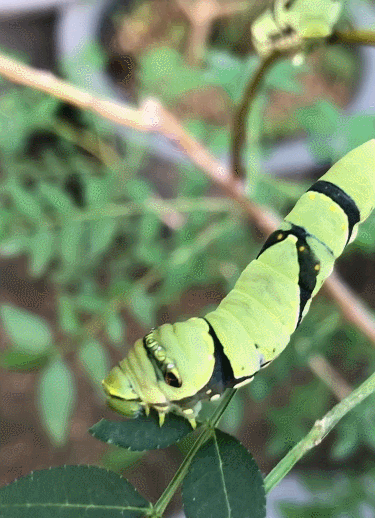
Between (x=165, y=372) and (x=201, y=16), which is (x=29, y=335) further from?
(x=201, y=16)

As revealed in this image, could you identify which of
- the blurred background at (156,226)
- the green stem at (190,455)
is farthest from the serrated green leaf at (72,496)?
Answer: the blurred background at (156,226)

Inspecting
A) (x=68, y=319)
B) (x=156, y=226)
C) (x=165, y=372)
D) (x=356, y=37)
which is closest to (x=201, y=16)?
(x=156, y=226)

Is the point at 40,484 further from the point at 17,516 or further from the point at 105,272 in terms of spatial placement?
the point at 105,272

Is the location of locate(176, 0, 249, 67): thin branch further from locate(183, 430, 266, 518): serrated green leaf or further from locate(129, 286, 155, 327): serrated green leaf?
locate(183, 430, 266, 518): serrated green leaf

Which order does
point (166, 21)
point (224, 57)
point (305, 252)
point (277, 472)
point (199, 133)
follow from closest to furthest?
point (277, 472) < point (305, 252) < point (224, 57) < point (199, 133) < point (166, 21)

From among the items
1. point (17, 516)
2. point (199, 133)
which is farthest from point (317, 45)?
point (199, 133)

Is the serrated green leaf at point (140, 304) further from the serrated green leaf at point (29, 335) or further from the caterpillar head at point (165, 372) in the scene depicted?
the caterpillar head at point (165, 372)

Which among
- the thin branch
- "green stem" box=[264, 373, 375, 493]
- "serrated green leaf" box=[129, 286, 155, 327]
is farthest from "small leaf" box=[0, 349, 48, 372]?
the thin branch
